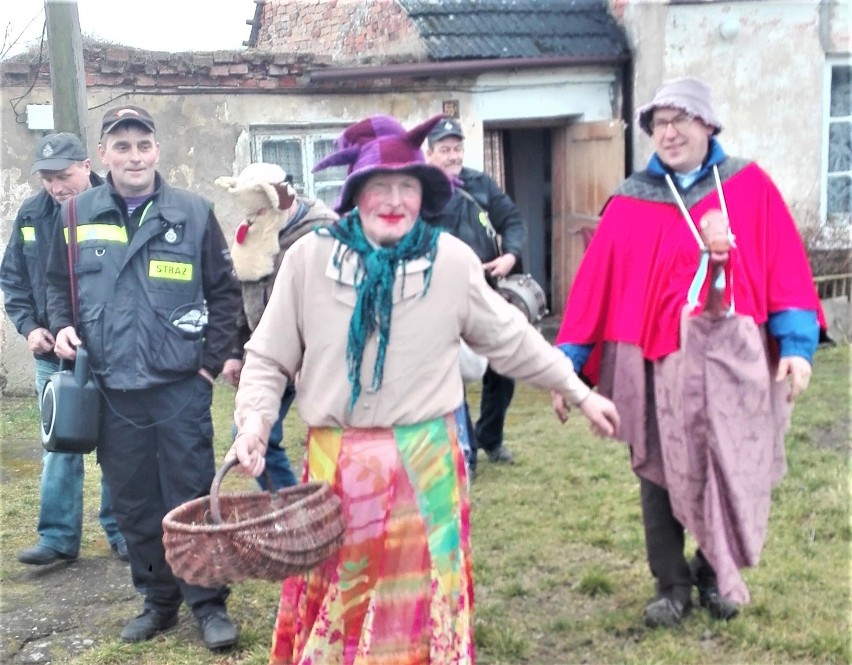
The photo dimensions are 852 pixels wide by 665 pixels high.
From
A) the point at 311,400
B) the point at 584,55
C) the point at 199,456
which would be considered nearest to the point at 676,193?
the point at 311,400

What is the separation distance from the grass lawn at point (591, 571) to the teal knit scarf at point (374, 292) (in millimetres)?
1428

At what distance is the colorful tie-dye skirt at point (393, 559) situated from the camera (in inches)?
119

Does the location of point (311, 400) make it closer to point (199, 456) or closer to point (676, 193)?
point (199, 456)

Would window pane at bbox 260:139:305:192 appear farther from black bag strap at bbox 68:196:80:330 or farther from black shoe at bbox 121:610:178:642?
black shoe at bbox 121:610:178:642

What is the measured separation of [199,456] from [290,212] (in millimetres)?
1128

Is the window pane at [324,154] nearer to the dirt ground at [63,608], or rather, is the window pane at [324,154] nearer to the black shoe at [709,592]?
the dirt ground at [63,608]

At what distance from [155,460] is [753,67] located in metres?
8.06

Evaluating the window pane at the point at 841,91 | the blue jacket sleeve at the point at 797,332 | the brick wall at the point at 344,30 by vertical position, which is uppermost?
the brick wall at the point at 344,30

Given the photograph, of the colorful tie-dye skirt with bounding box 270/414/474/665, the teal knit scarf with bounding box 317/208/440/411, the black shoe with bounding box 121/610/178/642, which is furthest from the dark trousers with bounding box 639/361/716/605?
the black shoe with bounding box 121/610/178/642

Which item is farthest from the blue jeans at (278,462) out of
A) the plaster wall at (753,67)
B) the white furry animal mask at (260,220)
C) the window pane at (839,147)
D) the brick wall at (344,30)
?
the window pane at (839,147)

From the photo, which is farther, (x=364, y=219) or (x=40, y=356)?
(x=40, y=356)

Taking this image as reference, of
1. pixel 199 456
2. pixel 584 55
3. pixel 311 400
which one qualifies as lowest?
pixel 199 456

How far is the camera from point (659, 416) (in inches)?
145

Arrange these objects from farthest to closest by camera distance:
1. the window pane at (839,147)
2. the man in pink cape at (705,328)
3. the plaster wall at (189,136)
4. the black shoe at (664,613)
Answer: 1. the window pane at (839,147)
2. the plaster wall at (189,136)
3. the black shoe at (664,613)
4. the man in pink cape at (705,328)
